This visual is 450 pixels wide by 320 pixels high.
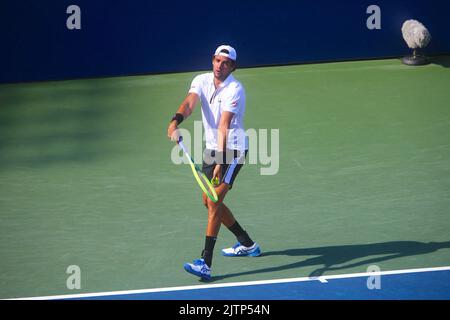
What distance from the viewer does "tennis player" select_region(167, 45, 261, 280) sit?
994 centimetres

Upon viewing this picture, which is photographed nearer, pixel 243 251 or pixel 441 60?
pixel 243 251

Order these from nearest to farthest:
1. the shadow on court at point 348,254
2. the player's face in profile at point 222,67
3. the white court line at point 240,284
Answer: the white court line at point 240,284 → the player's face in profile at point 222,67 → the shadow on court at point 348,254

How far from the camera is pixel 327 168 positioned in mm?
13336

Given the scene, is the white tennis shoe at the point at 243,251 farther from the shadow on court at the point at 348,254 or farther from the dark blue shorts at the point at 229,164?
the dark blue shorts at the point at 229,164

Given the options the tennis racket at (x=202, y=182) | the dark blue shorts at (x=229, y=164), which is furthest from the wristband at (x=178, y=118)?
the dark blue shorts at (x=229, y=164)

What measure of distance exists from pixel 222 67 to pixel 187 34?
7.91 m

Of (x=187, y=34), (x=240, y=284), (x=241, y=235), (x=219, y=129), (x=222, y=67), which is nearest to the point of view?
(x=240, y=284)

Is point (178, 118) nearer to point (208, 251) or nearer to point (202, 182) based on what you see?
point (202, 182)

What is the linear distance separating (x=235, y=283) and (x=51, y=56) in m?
9.01

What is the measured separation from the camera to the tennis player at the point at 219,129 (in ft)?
32.6

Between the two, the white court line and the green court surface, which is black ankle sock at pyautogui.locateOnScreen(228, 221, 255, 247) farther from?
the white court line

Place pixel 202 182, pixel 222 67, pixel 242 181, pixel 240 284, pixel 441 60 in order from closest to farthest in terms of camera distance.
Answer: pixel 240 284, pixel 222 67, pixel 202 182, pixel 242 181, pixel 441 60

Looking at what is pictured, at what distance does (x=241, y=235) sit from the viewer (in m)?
10.5

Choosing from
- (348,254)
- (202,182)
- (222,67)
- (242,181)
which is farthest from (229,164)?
(242,181)
